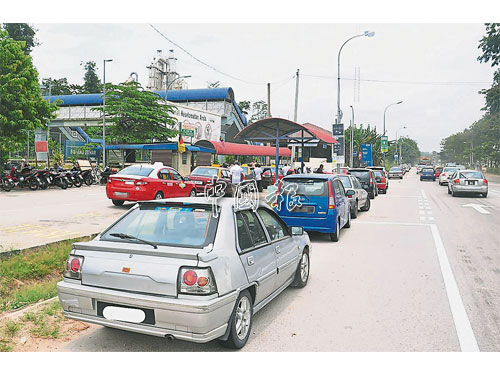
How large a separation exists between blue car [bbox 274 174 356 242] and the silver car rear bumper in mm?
6220

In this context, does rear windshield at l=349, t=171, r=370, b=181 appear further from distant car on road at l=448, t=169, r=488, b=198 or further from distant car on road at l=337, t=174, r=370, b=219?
distant car on road at l=448, t=169, r=488, b=198

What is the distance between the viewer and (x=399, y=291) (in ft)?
19.9

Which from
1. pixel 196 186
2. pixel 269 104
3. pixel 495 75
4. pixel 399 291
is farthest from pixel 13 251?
pixel 495 75

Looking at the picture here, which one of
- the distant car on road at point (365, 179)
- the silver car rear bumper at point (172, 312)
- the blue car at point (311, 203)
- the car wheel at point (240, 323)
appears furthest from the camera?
the distant car on road at point (365, 179)

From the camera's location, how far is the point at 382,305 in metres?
5.43

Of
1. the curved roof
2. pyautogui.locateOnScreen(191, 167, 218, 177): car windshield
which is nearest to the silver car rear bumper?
pyautogui.locateOnScreen(191, 167, 218, 177): car windshield

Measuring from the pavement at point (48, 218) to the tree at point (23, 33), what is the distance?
158 ft

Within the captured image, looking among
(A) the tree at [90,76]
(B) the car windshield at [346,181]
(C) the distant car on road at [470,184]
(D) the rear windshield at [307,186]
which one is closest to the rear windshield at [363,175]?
(C) the distant car on road at [470,184]

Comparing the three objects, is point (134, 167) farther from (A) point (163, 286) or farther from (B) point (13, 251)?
(A) point (163, 286)

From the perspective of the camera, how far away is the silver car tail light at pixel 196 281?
11.9 feet

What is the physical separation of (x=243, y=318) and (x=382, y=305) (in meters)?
2.13

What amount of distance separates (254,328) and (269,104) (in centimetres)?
3316

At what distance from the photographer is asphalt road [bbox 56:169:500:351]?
4.20m

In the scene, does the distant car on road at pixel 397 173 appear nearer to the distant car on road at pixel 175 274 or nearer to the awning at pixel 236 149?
the awning at pixel 236 149
